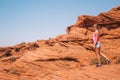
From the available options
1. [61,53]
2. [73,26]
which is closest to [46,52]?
[61,53]

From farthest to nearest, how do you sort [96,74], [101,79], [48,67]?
[48,67] → [96,74] → [101,79]

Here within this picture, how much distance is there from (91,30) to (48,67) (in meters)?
7.86

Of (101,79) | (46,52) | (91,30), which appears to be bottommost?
(101,79)

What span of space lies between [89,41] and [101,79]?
46.9 feet

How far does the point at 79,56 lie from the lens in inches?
792

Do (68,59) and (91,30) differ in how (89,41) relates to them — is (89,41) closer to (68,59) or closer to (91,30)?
(91,30)

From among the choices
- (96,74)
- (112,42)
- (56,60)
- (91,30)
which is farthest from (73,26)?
(96,74)

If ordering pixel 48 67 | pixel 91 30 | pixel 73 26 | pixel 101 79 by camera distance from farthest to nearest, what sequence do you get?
1. pixel 73 26
2. pixel 91 30
3. pixel 48 67
4. pixel 101 79

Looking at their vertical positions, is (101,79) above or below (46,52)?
below

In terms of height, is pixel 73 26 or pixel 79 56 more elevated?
pixel 73 26

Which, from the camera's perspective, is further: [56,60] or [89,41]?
[89,41]

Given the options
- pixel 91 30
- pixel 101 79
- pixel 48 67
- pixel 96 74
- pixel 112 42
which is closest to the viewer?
pixel 101 79

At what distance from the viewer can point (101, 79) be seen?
8539mm

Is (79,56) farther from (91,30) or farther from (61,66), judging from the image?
(91,30)
